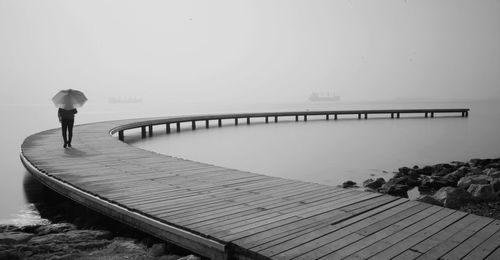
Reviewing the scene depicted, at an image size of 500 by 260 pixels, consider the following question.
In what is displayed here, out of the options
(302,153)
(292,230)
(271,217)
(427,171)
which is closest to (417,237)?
(292,230)

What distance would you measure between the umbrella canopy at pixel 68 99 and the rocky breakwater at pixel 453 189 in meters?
8.26

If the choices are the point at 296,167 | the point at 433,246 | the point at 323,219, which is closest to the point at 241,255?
the point at 323,219

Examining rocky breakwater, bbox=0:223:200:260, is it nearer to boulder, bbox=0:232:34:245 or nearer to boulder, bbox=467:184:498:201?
boulder, bbox=0:232:34:245

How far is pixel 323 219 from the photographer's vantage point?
4508 mm

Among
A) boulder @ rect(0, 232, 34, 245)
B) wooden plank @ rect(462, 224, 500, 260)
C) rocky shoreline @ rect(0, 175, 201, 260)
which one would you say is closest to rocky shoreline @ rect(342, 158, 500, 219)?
wooden plank @ rect(462, 224, 500, 260)

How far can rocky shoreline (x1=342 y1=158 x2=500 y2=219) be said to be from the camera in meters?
7.08

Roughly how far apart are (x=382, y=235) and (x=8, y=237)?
4.91 m

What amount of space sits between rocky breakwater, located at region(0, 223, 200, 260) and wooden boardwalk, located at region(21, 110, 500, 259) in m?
0.39

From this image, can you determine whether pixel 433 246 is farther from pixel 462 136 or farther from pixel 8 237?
pixel 462 136

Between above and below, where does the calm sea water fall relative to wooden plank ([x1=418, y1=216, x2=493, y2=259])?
below

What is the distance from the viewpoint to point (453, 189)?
24.1ft

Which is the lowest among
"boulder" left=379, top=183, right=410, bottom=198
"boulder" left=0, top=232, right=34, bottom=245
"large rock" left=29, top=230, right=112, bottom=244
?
"boulder" left=379, top=183, right=410, bottom=198

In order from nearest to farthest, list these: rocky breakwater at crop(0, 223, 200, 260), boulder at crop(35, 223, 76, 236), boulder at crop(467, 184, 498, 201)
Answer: rocky breakwater at crop(0, 223, 200, 260)
boulder at crop(35, 223, 76, 236)
boulder at crop(467, 184, 498, 201)

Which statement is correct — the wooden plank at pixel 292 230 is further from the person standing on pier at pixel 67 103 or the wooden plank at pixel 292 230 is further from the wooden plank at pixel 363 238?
the person standing on pier at pixel 67 103
